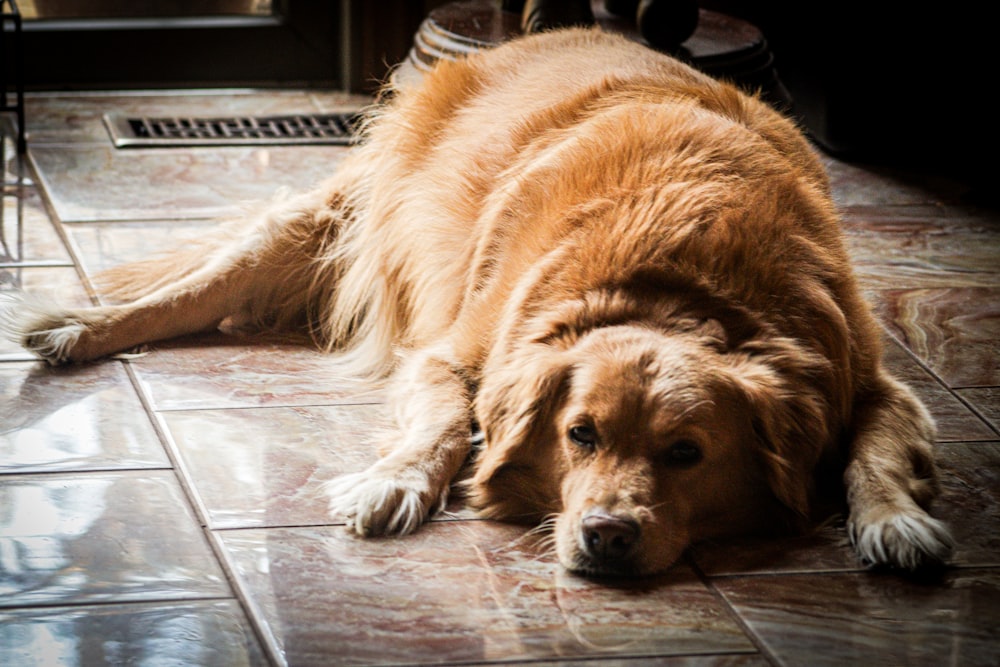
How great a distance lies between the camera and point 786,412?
256 centimetres

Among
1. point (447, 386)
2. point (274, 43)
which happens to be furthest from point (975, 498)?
point (274, 43)

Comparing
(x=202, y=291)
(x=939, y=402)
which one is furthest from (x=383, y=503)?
(x=939, y=402)

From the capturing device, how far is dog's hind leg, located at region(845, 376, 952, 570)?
2492 millimetres

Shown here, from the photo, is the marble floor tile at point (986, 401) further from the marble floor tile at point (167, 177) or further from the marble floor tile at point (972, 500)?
the marble floor tile at point (167, 177)

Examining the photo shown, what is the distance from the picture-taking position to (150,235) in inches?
162

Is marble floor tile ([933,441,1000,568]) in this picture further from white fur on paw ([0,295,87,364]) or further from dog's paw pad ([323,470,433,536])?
white fur on paw ([0,295,87,364])

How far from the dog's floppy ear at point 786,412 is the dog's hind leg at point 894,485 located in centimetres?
11

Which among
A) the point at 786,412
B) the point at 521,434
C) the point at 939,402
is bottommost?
the point at 939,402

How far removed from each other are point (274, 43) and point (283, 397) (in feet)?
9.40

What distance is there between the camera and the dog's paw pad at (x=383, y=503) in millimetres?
2590

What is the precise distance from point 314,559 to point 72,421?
817 millimetres

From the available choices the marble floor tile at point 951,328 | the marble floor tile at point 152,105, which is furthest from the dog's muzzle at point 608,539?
the marble floor tile at point 152,105

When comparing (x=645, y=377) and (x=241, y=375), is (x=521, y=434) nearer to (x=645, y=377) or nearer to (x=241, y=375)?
(x=645, y=377)

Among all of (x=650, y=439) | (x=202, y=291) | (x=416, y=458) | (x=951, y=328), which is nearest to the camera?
(x=650, y=439)
